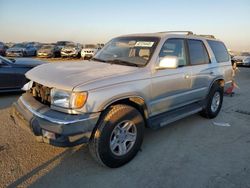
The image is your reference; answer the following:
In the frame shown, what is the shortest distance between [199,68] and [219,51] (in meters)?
1.30

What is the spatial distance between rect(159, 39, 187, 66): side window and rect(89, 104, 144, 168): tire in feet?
3.98

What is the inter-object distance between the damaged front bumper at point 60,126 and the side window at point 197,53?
8.43 feet

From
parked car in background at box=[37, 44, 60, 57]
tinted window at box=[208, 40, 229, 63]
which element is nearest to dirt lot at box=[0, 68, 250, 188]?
tinted window at box=[208, 40, 229, 63]

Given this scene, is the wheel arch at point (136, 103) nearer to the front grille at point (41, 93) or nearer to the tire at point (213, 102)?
the front grille at point (41, 93)

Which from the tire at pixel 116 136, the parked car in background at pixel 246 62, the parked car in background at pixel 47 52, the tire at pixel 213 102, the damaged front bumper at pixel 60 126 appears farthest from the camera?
the parked car in background at pixel 47 52

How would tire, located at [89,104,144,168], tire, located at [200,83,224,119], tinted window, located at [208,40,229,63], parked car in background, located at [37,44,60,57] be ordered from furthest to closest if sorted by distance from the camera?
parked car in background, located at [37,44,60,57] < tinted window, located at [208,40,229,63] < tire, located at [200,83,224,119] < tire, located at [89,104,144,168]

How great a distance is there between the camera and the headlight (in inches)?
110

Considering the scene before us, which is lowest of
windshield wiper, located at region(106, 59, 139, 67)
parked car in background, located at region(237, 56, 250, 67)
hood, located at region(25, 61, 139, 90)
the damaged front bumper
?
parked car in background, located at region(237, 56, 250, 67)

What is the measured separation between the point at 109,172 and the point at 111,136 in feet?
1.60

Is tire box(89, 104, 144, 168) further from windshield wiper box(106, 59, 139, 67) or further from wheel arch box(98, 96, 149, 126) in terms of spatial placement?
windshield wiper box(106, 59, 139, 67)

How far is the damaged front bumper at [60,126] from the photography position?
2.74 m

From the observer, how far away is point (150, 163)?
135 inches

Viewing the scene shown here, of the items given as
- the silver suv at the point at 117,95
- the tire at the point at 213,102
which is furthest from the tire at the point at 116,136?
the tire at the point at 213,102

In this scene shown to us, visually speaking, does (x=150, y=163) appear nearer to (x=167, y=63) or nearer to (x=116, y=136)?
(x=116, y=136)
